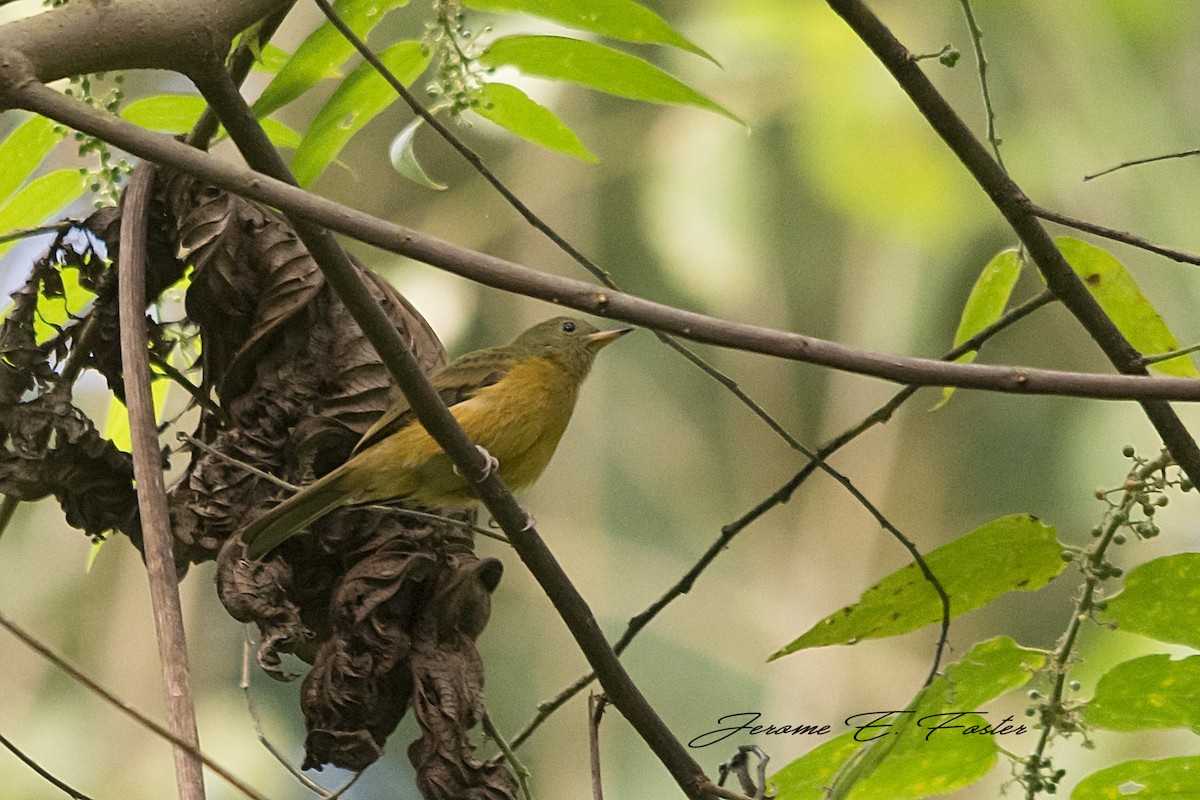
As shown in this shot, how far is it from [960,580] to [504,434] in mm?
2017

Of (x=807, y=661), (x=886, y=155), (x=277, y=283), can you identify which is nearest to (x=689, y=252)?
(x=886, y=155)

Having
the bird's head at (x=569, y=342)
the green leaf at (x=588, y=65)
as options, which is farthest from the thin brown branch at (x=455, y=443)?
the bird's head at (x=569, y=342)

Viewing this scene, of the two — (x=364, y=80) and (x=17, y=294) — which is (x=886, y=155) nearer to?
(x=364, y=80)

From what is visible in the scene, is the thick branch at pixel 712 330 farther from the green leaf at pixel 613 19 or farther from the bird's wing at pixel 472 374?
the bird's wing at pixel 472 374

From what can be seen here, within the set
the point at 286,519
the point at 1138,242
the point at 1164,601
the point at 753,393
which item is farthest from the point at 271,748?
the point at 753,393

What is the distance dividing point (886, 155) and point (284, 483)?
374 cm

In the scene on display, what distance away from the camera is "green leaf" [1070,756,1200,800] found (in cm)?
196

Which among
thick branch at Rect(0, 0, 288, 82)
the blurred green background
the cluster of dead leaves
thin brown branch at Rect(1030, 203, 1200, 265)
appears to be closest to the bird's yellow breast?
the cluster of dead leaves

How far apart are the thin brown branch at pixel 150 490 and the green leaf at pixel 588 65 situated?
83cm

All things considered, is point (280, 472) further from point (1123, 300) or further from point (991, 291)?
point (1123, 300)

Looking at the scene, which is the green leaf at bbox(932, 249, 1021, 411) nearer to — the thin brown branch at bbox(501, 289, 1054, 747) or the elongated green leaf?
the thin brown branch at bbox(501, 289, 1054, 747)

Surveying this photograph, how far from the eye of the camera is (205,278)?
8.77 feet

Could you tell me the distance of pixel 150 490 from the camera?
221cm

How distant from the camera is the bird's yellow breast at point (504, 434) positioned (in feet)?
10.8
